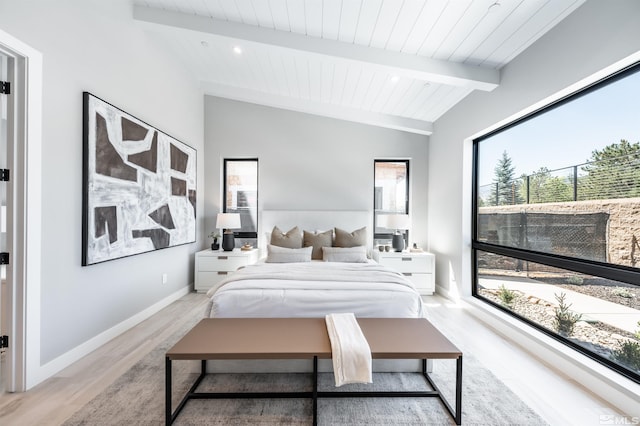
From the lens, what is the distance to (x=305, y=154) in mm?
4887

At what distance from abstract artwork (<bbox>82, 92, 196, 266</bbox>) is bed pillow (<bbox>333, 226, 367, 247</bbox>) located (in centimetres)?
211

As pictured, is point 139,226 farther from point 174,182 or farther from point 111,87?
point 111,87

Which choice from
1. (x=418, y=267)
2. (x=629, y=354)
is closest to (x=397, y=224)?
(x=418, y=267)

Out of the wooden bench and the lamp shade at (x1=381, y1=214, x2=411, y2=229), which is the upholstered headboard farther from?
the wooden bench

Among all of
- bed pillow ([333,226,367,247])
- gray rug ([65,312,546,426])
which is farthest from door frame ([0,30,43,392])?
bed pillow ([333,226,367,247])

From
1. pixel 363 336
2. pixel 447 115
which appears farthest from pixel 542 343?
pixel 447 115

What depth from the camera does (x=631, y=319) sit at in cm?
195

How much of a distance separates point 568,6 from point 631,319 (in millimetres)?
2185

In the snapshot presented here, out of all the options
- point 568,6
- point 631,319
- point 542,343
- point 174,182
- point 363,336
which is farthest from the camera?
point 174,182

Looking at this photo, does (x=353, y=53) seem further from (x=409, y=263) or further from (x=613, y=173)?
(x=409, y=263)

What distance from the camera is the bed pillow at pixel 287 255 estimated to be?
3783 mm

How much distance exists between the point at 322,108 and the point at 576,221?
346cm

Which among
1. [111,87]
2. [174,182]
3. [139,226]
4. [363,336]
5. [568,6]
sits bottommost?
[363,336]

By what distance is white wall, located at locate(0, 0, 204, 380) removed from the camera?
210 cm
